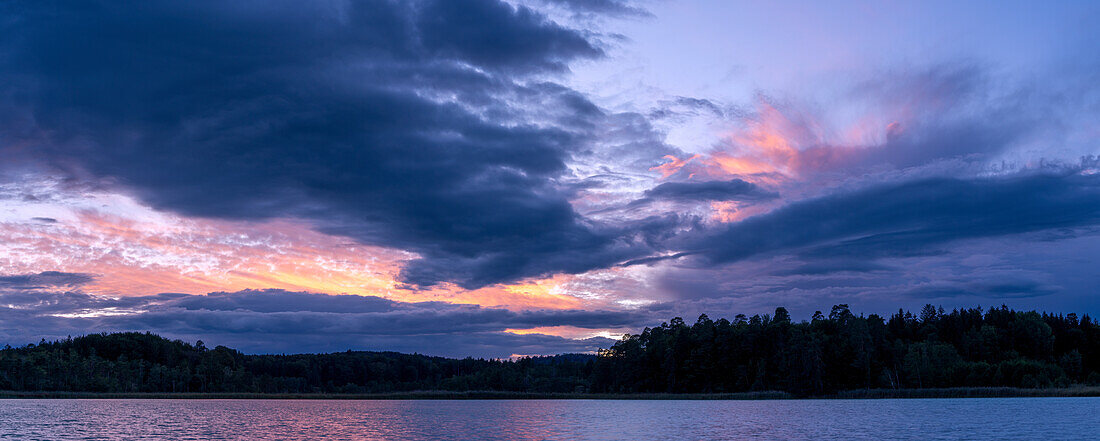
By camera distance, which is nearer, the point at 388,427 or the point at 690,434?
the point at 690,434

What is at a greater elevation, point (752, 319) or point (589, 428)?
point (752, 319)

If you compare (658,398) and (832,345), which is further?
(658,398)

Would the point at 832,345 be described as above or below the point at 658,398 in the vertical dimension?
above

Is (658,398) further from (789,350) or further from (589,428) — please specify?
(589,428)

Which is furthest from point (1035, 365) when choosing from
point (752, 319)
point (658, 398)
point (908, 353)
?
point (658, 398)

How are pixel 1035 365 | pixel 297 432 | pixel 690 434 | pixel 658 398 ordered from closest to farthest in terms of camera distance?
pixel 690 434 → pixel 297 432 → pixel 1035 365 → pixel 658 398

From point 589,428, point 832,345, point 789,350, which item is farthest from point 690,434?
point 832,345

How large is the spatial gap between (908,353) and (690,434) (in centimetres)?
12978

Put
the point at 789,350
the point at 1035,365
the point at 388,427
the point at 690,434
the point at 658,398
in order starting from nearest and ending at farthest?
the point at 690,434 < the point at 388,427 < the point at 1035,365 < the point at 789,350 < the point at 658,398

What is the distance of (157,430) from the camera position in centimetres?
7088

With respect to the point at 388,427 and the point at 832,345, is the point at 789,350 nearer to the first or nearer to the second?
the point at 832,345

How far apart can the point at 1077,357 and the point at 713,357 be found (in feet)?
281

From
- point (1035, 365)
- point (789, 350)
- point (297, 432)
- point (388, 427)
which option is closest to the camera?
point (297, 432)

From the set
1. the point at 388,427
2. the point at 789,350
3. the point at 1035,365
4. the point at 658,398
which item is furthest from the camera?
the point at 658,398
